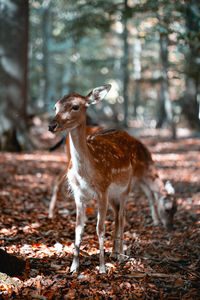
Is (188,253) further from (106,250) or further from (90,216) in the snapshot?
(90,216)

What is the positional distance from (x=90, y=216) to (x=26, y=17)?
8.64 metres

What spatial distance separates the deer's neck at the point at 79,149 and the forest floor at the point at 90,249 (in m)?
1.30

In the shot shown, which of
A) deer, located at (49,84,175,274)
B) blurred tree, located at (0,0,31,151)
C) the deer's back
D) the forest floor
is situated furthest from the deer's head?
blurred tree, located at (0,0,31,151)

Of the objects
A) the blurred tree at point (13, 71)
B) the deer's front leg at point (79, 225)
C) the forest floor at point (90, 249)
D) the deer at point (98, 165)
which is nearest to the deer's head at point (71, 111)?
the deer at point (98, 165)

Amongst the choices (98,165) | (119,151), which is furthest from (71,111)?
(119,151)

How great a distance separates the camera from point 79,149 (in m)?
3.49

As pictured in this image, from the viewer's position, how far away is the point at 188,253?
4125 mm

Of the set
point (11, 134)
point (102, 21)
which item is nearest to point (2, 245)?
point (11, 134)

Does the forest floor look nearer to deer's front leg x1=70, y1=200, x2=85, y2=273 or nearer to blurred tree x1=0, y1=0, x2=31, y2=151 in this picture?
deer's front leg x1=70, y1=200, x2=85, y2=273

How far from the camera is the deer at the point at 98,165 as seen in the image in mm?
3424

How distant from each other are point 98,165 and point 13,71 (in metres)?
8.81

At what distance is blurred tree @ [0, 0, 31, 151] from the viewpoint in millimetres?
10977

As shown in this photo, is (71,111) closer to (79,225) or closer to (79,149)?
(79,149)

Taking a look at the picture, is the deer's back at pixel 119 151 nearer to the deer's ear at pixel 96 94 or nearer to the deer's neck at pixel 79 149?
the deer's neck at pixel 79 149
